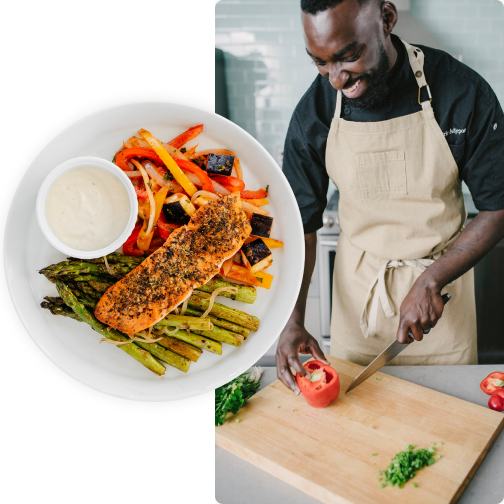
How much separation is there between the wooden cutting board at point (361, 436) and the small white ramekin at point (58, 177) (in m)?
0.88

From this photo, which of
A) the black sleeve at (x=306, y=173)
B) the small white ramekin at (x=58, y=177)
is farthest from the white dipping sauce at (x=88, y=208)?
the black sleeve at (x=306, y=173)

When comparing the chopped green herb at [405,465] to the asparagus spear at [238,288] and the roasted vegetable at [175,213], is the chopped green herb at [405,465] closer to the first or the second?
the asparagus spear at [238,288]

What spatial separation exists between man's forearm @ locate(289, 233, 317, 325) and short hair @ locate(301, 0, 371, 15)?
81 centimetres

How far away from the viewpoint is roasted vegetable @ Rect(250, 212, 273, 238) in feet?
5.29

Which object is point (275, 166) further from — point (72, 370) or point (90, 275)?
point (72, 370)

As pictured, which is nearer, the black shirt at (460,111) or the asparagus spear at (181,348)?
the black shirt at (460,111)

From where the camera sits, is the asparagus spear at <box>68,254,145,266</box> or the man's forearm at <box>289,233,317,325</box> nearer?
the asparagus spear at <box>68,254,145,266</box>

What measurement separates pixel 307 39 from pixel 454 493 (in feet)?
5.43

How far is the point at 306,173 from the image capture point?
68.6 inches

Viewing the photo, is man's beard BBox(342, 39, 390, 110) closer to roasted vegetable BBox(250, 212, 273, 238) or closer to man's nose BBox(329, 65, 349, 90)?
man's nose BBox(329, 65, 349, 90)

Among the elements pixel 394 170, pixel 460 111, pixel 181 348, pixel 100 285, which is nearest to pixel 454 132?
pixel 460 111

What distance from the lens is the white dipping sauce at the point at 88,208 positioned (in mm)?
1371

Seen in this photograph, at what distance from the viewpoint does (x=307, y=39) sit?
154 cm

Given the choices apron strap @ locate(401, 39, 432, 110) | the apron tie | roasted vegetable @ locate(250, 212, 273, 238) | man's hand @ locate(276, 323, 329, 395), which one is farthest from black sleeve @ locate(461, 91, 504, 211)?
man's hand @ locate(276, 323, 329, 395)
